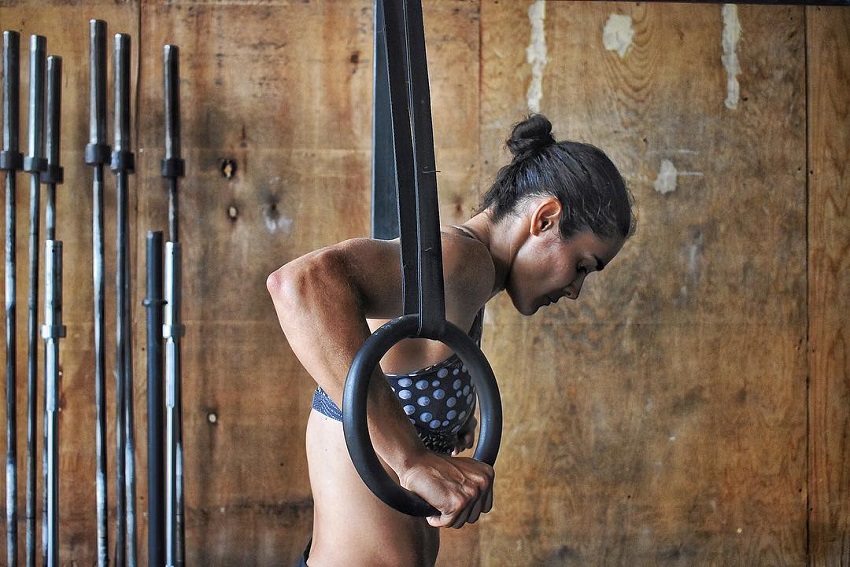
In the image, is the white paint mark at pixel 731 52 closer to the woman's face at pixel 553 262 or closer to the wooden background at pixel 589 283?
the wooden background at pixel 589 283

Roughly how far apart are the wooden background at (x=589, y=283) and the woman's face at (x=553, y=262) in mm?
1134

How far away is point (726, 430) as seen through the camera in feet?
7.34

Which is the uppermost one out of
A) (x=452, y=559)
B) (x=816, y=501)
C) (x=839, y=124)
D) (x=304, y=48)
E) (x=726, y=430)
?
(x=304, y=48)

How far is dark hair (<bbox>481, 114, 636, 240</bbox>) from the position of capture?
980 millimetres

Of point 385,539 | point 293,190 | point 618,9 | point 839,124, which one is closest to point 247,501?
point 293,190

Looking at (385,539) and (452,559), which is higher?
(385,539)

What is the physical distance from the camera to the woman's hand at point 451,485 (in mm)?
557

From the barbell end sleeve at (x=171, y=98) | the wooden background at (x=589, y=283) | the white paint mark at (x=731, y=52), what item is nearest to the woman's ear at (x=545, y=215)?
the wooden background at (x=589, y=283)

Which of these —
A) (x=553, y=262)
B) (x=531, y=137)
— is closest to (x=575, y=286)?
(x=553, y=262)

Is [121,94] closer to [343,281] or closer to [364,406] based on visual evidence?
[343,281]

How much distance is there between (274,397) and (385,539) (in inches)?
46.9

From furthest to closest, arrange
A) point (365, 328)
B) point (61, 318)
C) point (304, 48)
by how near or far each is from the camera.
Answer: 1. point (304, 48)
2. point (61, 318)
3. point (365, 328)

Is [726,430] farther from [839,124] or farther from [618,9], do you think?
[618,9]

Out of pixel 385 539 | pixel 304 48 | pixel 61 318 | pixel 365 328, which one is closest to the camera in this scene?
pixel 365 328
